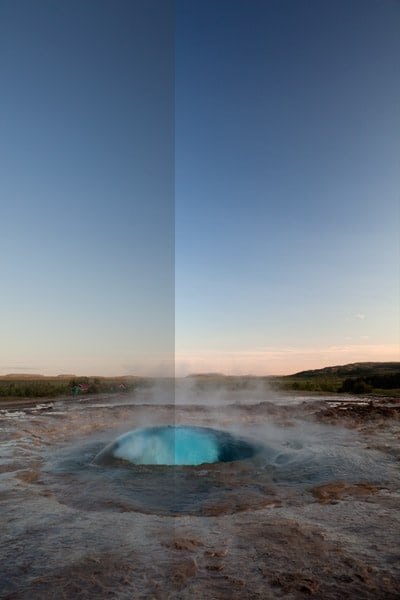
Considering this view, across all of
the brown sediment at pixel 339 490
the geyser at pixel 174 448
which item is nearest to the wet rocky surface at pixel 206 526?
the brown sediment at pixel 339 490

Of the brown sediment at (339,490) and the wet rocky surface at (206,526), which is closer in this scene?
the wet rocky surface at (206,526)

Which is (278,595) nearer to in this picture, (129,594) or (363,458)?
(129,594)

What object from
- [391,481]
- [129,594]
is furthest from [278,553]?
[391,481]

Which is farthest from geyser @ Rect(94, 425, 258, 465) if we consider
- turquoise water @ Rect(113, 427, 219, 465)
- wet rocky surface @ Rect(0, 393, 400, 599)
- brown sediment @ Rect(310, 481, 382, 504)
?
brown sediment @ Rect(310, 481, 382, 504)

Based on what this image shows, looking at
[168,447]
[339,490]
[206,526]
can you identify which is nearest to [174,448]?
[168,447]

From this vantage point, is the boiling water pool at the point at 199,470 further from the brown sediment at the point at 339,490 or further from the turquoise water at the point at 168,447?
the brown sediment at the point at 339,490

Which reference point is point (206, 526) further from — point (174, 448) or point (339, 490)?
point (174, 448)
